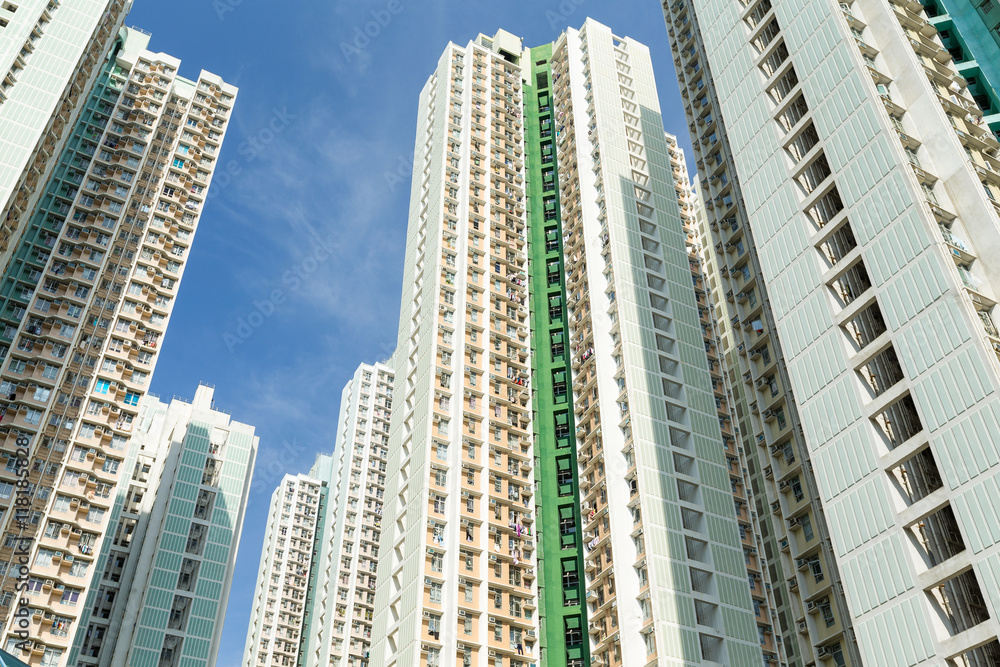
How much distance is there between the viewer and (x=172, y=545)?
3046 inches

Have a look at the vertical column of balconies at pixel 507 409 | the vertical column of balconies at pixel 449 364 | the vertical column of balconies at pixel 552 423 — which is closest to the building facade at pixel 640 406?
the vertical column of balconies at pixel 552 423

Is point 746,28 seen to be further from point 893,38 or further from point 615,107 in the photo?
point 615,107

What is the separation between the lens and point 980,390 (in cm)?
3027

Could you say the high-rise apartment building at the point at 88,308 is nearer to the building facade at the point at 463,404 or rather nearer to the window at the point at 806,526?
the building facade at the point at 463,404

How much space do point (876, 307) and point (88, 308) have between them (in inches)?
2114

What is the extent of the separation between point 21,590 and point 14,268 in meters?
23.8

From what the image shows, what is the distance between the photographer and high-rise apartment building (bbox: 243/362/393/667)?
296ft

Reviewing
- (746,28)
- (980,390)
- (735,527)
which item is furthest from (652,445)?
(980,390)

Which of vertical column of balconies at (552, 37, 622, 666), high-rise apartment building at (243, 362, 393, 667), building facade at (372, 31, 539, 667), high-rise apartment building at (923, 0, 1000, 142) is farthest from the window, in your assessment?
high-rise apartment building at (243, 362, 393, 667)

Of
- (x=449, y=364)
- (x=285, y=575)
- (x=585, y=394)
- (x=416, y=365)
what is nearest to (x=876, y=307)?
(x=585, y=394)

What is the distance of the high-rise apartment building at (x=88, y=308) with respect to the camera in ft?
191

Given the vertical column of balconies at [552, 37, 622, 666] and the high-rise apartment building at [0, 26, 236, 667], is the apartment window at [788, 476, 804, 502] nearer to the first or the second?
the vertical column of balconies at [552, 37, 622, 666]

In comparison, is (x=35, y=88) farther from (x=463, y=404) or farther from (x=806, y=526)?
(x=806, y=526)

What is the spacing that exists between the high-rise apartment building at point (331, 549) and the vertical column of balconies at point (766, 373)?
145 ft
